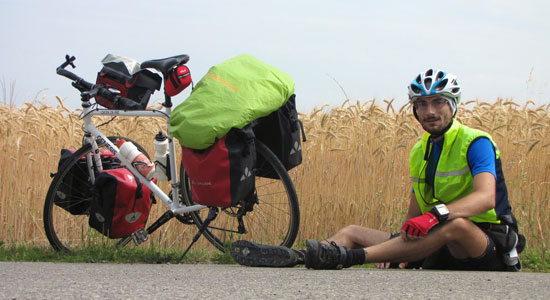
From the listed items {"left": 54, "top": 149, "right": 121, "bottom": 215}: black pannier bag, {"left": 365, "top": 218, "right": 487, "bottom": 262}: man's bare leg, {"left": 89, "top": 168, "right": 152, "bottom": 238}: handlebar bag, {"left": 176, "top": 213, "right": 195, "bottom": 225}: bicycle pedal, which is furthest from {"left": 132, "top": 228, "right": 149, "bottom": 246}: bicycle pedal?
{"left": 365, "top": 218, "right": 487, "bottom": 262}: man's bare leg

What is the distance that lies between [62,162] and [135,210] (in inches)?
34.9

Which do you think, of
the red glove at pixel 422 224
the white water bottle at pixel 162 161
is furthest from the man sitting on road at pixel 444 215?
the white water bottle at pixel 162 161

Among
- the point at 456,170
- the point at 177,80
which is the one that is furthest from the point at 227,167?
the point at 456,170

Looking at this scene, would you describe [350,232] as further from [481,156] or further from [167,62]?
[167,62]

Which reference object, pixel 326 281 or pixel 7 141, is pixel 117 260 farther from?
pixel 7 141

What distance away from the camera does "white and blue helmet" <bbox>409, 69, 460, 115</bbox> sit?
521cm

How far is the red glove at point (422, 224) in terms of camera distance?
4879 mm

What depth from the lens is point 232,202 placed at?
17.1 ft

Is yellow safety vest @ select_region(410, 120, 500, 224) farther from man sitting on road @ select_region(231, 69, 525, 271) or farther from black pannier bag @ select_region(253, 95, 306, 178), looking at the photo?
black pannier bag @ select_region(253, 95, 306, 178)

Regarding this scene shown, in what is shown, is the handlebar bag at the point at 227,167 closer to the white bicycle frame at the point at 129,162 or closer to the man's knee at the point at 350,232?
the white bicycle frame at the point at 129,162

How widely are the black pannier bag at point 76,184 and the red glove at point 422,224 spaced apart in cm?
270

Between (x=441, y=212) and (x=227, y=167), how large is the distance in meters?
1.50

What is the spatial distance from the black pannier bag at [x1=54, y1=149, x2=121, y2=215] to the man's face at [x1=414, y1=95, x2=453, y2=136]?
268 centimetres

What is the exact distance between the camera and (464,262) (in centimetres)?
519
